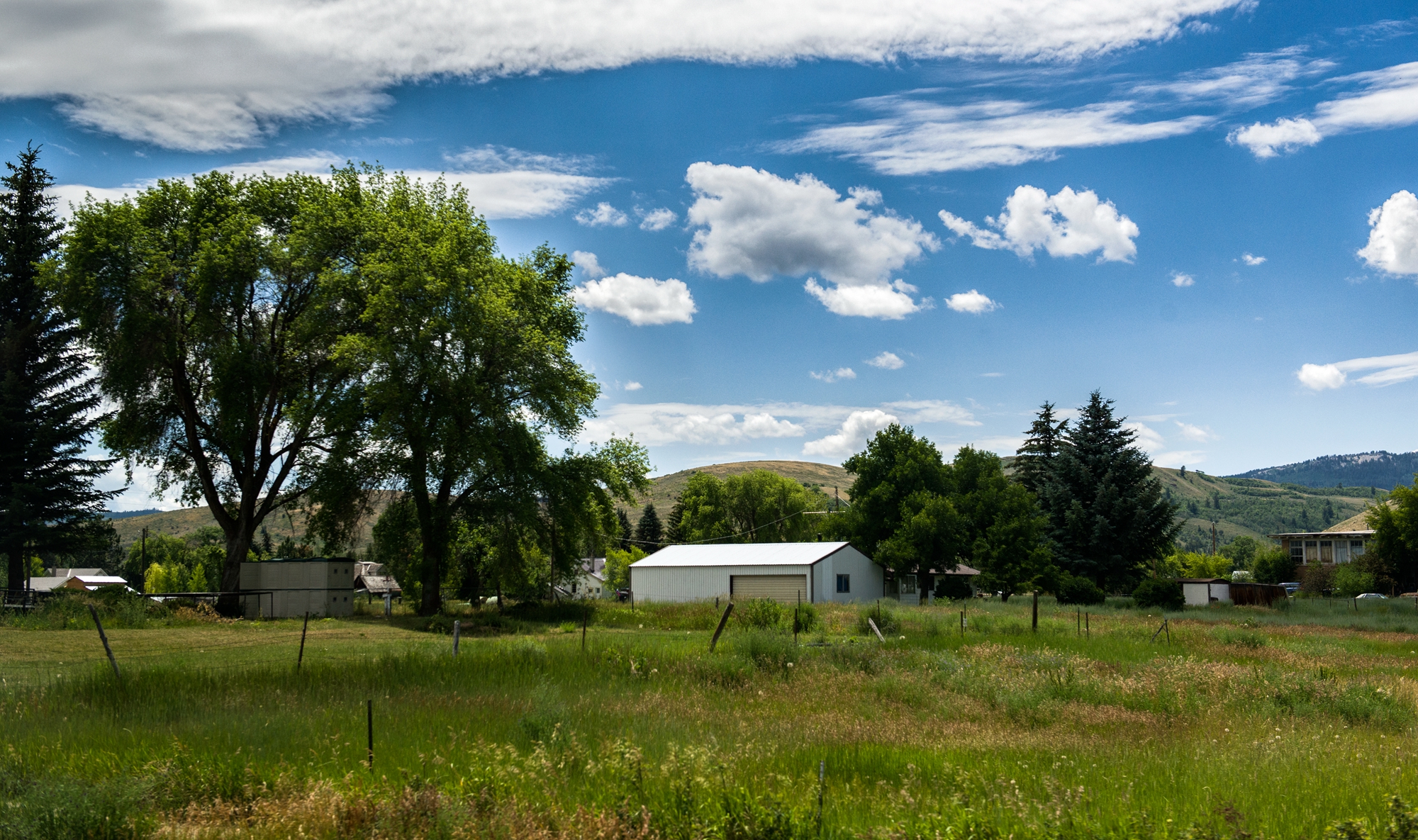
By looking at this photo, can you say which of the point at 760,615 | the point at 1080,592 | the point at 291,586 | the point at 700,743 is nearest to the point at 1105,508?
the point at 1080,592

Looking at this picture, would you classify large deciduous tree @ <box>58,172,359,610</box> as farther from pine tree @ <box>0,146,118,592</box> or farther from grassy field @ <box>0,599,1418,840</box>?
grassy field @ <box>0,599,1418,840</box>

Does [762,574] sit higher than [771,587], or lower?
higher


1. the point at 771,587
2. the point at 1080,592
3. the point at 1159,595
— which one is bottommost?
the point at 1080,592

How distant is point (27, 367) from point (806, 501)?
75809mm

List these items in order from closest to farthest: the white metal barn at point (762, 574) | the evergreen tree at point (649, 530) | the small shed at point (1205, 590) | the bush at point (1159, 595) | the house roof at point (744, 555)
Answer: the bush at point (1159, 595)
the white metal barn at point (762, 574)
the house roof at point (744, 555)
the small shed at point (1205, 590)
the evergreen tree at point (649, 530)

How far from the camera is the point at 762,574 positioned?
186 ft

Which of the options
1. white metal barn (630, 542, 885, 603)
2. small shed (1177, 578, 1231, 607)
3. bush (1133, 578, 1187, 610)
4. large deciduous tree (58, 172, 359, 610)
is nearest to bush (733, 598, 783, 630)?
large deciduous tree (58, 172, 359, 610)

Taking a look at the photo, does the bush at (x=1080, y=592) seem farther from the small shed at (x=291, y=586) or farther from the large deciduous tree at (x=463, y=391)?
the small shed at (x=291, y=586)

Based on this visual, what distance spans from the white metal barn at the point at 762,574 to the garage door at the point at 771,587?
4 centimetres

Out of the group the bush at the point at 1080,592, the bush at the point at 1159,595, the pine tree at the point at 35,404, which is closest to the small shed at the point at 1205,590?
the bush at the point at 1080,592

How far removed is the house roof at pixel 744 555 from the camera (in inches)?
2232

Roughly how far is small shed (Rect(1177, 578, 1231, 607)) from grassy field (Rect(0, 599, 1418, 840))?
4073 centimetres

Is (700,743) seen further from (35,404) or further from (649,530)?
(649,530)

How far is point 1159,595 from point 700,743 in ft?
147
